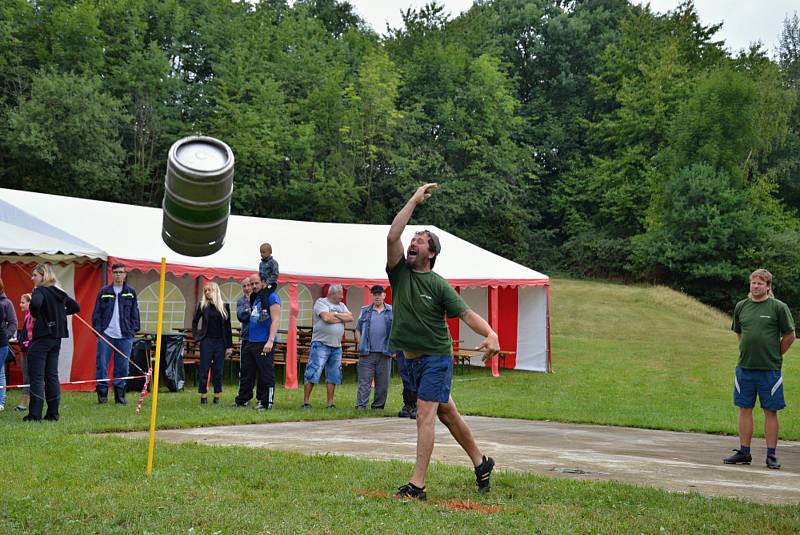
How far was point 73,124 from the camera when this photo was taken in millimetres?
33125

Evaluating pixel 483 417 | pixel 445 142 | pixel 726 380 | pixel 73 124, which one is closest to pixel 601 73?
pixel 445 142

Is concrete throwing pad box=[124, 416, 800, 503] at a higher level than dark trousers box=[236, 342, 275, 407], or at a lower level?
lower

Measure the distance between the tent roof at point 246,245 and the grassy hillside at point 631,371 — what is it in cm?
253

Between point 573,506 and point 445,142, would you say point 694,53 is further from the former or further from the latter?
point 573,506

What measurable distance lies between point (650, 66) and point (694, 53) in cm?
443

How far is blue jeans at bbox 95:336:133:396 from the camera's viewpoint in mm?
12305

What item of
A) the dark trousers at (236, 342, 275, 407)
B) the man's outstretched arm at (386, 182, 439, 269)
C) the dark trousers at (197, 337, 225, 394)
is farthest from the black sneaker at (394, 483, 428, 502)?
the dark trousers at (197, 337, 225, 394)

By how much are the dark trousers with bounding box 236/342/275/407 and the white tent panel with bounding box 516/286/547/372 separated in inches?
416

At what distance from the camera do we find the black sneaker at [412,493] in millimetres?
5820

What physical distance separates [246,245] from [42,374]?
8389 millimetres

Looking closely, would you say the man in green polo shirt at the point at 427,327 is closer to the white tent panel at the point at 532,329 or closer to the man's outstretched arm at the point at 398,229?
the man's outstretched arm at the point at 398,229

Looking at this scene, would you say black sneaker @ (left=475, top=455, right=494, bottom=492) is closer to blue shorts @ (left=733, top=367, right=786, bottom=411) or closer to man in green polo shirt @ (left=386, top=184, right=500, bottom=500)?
man in green polo shirt @ (left=386, top=184, right=500, bottom=500)

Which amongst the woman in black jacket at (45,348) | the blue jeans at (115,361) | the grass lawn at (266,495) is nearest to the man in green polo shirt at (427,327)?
the grass lawn at (266,495)

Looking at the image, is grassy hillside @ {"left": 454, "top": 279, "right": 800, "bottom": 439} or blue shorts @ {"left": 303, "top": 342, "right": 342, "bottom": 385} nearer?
blue shorts @ {"left": 303, "top": 342, "right": 342, "bottom": 385}
